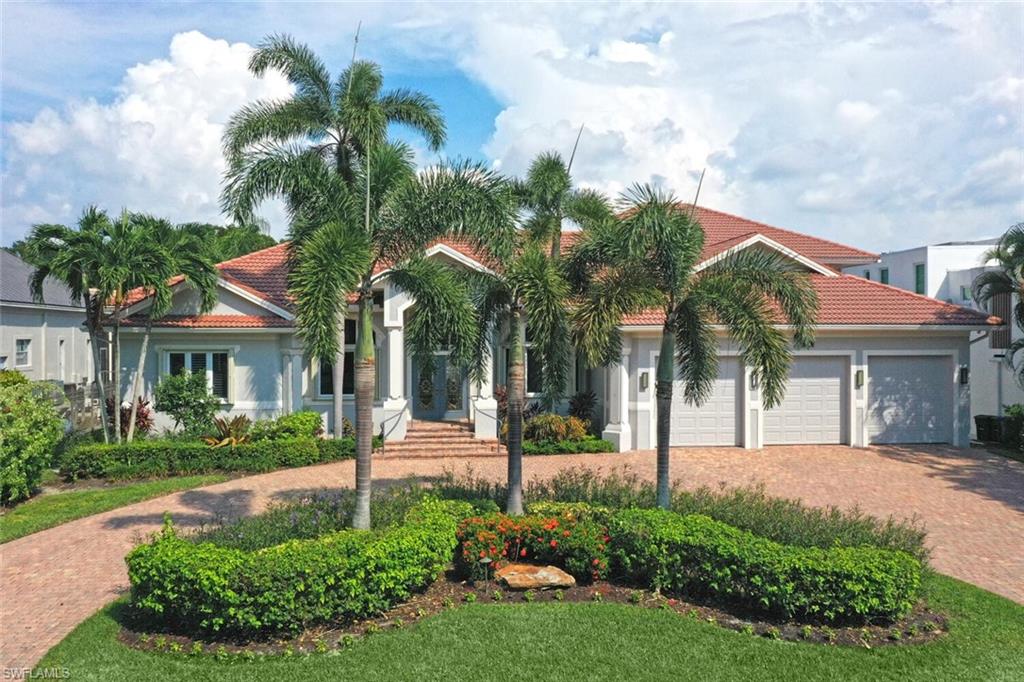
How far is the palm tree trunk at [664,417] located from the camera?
1133 centimetres

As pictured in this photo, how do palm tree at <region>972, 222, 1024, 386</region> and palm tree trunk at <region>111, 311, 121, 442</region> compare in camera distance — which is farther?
palm tree at <region>972, 222, 1024, 386</region>

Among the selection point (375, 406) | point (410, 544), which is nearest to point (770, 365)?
point (410, 544)

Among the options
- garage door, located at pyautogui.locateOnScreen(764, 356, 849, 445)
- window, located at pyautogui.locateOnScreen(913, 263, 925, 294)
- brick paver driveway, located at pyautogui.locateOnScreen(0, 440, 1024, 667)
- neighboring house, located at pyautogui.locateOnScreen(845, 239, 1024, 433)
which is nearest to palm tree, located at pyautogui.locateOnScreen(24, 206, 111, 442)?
brick paver driveway, located at pyautogui.locateOnScreen(0, 440, 1024, 667)

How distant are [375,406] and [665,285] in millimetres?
11043

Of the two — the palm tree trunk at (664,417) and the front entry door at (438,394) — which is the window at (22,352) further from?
the palm tree trunk at (664,417)

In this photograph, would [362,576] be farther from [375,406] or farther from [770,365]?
[375,406]

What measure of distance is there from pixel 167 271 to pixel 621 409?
11.5 metres

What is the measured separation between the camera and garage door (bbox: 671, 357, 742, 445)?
66.7ft

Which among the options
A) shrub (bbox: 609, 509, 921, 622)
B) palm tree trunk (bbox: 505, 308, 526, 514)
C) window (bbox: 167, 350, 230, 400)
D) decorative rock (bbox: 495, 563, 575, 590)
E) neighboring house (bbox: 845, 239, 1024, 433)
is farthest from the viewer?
neighboring house (bbox: 845, 239, 1024, 433)

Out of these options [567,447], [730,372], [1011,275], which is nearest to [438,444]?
[567,447]

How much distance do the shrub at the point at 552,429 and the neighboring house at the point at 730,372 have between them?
2.94 feet

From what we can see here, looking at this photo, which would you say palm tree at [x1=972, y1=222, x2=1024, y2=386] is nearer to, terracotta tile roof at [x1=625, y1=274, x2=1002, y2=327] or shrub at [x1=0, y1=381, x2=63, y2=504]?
terracotta tile roof at [x1=625, y1=274, x2=1002, y2=327]

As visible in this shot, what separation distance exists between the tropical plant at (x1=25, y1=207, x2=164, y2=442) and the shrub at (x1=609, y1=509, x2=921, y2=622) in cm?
1297

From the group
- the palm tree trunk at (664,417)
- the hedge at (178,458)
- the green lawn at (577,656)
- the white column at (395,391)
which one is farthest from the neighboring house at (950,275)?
the hedge at (178,458)
